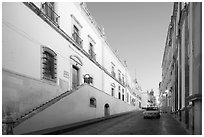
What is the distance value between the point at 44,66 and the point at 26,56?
7.02 feet

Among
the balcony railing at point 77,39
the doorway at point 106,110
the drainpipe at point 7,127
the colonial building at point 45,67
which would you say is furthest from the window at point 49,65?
the doorway at point 106,110

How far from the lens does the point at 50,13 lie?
17203mm

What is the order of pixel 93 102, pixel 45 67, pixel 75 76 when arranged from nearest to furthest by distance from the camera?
pixel 45 67 → pixel 75 76 → pixel 93 102

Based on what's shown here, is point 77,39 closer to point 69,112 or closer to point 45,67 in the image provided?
point 45,67

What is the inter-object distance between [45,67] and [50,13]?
14.3 feet

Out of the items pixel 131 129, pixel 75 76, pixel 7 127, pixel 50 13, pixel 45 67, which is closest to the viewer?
pixel 7 127

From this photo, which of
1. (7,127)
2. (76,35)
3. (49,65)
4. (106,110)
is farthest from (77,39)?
(7,127)

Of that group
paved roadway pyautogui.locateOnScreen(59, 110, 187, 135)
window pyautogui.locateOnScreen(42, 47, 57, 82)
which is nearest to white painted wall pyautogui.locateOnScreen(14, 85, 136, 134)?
paved roadway pyautogui.locateOnScreen(59, 110, 187, 135)

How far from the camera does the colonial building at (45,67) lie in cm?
1130

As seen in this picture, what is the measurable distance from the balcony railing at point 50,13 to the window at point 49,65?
8.05ft

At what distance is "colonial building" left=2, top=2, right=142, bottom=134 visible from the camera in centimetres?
1130

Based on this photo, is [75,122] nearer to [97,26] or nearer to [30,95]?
[30,95]

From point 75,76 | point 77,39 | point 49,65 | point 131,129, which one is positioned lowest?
point 131,129

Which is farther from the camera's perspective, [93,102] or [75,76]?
[93,102]
